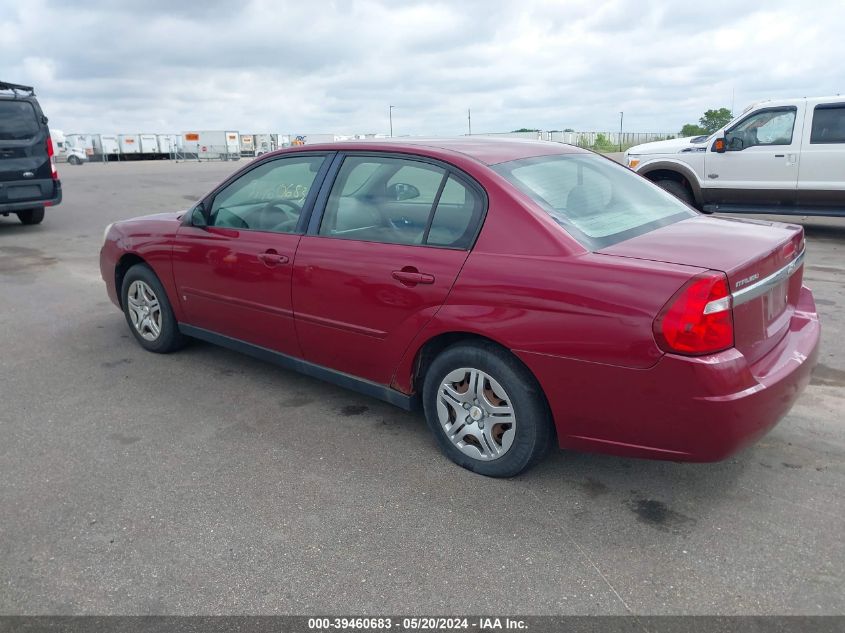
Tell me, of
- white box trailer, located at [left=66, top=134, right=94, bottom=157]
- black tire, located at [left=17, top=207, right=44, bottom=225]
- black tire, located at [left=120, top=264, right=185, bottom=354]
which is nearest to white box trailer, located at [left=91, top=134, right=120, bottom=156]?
white box trailer, located at [left=66, top=134, right=94, bottom=157]

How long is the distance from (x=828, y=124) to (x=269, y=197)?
28.9ft

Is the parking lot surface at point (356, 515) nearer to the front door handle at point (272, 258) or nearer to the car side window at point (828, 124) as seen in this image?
the front door handle at point (272, 258)

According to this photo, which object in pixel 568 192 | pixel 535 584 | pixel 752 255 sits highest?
pixel 568 192

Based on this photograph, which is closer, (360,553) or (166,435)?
(360,553)

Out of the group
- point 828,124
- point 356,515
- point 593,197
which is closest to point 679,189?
point 828,124

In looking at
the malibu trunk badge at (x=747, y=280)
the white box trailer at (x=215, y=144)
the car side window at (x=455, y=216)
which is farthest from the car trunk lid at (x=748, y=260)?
the white box trailer at (x=215, y=144)

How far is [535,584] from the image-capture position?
102 inches

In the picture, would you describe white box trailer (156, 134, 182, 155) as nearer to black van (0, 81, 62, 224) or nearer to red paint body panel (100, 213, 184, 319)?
black van (0, 81, 62, 224)

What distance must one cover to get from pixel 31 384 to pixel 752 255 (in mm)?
4475

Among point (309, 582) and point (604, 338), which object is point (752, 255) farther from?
point (309, 582)

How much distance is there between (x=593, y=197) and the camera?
3.58m

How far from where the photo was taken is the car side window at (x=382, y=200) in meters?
3.54

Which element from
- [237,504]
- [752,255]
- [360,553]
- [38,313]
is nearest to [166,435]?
[237,504]

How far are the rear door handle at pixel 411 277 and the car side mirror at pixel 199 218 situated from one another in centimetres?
180
